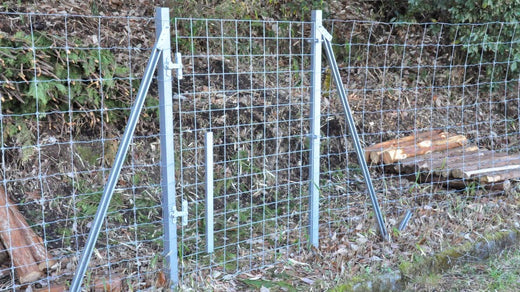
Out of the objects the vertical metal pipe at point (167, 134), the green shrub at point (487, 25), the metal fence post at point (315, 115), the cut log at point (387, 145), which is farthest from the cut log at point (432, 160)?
the vertical metal pipe at point (167, 134)

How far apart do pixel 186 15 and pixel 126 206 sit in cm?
284

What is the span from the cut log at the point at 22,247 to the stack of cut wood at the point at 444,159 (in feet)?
11.0

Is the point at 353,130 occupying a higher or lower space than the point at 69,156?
higher

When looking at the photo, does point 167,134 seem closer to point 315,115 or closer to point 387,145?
point 315,115

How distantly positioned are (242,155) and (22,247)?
2440 mm

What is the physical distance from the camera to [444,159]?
18.1 ft

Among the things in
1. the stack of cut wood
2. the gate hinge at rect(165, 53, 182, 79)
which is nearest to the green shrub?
the stack of cut wood

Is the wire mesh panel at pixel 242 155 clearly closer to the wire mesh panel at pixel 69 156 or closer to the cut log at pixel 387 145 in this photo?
the wire mesh panel at pixel 69 156

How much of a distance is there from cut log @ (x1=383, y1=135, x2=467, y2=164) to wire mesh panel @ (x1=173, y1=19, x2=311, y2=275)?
0.92 meters

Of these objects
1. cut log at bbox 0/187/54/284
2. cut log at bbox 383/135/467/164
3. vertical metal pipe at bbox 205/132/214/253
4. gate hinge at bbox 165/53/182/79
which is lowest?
cut log at bbox 0/187/54/284

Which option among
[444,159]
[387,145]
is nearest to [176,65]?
[387,145]

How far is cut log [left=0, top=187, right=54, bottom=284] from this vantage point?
3559 mm

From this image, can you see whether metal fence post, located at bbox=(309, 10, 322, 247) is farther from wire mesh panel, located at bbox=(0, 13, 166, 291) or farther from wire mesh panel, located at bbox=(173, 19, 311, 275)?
wire mesh panel, located at bbox=(0, 13, 166, 291)

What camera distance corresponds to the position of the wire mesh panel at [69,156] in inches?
156
